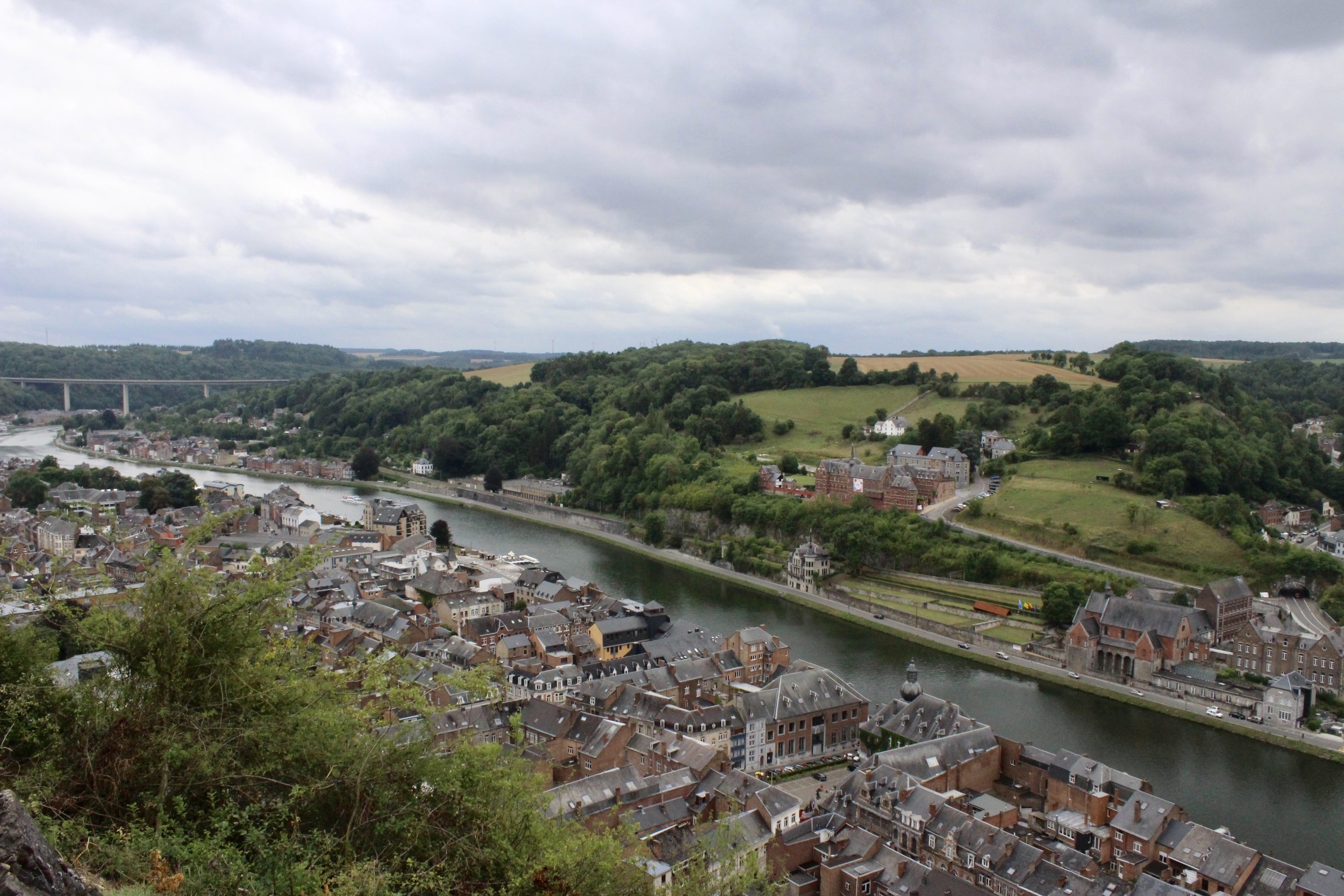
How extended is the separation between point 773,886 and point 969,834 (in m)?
6.09

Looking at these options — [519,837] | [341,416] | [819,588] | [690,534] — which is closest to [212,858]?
[519,837]

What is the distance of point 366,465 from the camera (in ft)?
197

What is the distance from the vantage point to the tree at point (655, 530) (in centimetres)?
3978

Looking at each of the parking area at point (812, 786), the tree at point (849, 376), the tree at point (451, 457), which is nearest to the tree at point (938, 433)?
the tree at point (849, 376)

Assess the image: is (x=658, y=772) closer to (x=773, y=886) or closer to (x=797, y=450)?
(x=773, y=886)

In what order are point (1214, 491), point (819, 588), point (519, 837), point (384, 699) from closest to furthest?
point (519, 837) → point (384, 699) → point (819, 588) → point (1214, 491)

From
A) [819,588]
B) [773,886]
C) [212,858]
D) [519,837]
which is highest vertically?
[212,858]

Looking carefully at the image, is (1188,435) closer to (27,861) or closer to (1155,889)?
(1155,889)

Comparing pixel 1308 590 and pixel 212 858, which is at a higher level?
pixel 212 858

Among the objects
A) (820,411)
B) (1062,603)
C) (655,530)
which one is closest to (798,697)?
(1062,603)

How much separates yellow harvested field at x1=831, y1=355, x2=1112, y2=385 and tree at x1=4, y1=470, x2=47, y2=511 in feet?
153

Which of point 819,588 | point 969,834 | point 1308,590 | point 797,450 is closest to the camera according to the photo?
point 969,834

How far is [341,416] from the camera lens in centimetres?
7381

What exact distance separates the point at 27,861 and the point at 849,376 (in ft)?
192
